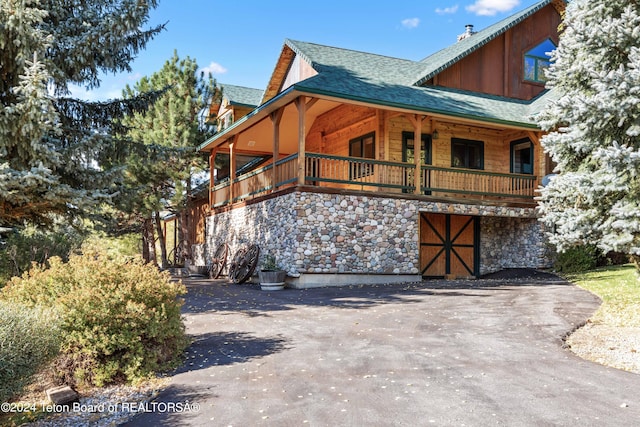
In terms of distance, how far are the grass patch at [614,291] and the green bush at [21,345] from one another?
8.15 m

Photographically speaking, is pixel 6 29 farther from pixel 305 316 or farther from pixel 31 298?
pixel 305 316

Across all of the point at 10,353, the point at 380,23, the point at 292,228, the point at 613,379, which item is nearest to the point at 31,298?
the point at 10,353

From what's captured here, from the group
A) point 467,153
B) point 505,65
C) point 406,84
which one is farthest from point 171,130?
point 505,65

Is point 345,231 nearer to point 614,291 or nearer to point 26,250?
point 614,291

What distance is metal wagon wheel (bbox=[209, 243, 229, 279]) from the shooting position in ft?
62.2

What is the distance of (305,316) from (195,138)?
1325cm

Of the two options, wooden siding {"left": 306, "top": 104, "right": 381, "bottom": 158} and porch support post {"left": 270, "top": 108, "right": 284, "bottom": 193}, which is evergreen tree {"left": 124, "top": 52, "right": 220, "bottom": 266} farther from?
porch support post {"left": 270, "top": 108, "right": 284, "bottom": 193}

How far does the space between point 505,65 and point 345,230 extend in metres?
10.6

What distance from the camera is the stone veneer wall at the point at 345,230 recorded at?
566 inches

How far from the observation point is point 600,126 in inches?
290

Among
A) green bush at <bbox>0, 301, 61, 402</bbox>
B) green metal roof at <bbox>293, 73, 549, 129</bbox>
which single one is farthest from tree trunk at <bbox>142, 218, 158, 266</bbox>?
green bush at <bbox>0, 301, 61, 402</bbox>

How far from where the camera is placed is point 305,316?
32.6ft

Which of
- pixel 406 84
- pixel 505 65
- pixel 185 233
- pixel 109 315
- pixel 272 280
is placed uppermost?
pixel 505 65

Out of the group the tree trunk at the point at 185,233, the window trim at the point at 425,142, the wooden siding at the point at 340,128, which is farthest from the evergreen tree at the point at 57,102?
the tree trunk at the point at 185,233
